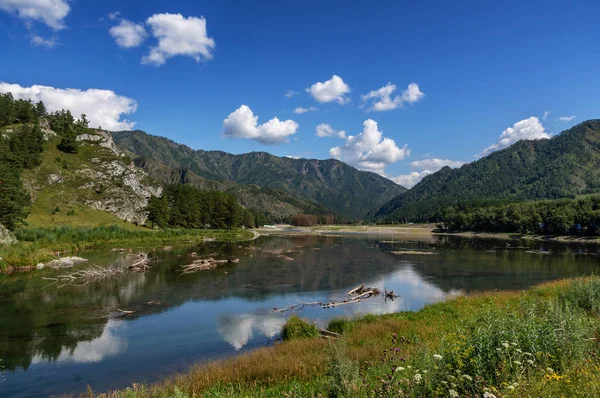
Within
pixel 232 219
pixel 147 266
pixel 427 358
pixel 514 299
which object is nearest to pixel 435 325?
pixel 514 299

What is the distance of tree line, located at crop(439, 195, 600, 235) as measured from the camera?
5012 inches

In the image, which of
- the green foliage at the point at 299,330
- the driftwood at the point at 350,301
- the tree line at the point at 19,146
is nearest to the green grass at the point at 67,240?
the tree line at the point at 19,146

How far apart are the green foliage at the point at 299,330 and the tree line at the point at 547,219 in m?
141

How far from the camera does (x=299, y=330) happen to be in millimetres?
23500

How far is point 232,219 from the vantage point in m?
146

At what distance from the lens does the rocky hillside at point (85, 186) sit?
316ft

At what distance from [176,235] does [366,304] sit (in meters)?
78.0

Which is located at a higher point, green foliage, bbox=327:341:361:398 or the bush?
green foliage, bbox=327:341:361:398

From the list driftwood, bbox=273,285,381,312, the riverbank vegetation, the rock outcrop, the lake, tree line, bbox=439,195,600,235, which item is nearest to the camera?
the riverbank vegetation

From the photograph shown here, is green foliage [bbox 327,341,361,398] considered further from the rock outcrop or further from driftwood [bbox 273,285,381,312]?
the rock outcrop

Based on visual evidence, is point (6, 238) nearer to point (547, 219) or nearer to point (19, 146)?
point (19, 146)

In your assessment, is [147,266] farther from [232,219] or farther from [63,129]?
[63,129]

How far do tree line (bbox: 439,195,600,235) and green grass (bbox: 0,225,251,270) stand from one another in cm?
13295

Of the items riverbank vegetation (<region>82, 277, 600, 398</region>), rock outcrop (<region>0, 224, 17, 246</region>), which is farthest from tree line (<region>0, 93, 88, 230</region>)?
riverbank vegetation (<region>82, 277, 600, 398</region>)
